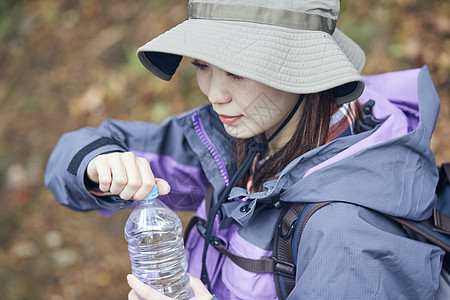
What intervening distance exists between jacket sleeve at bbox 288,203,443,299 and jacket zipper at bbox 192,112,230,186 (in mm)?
614

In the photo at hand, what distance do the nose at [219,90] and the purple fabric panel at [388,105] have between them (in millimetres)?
462

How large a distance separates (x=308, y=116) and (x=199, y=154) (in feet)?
1.92

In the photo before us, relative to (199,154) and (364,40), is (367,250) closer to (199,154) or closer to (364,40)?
(199,154)

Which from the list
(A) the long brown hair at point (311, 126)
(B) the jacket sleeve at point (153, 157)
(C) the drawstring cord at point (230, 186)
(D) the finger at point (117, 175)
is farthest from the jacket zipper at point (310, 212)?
(B) the jacket sleeve at point (153, 157)

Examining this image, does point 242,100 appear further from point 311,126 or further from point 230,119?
point 311,126

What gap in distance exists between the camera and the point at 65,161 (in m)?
1.97

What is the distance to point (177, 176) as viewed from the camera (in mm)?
2262

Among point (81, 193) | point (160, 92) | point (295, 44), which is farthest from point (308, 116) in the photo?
point (160, 92)

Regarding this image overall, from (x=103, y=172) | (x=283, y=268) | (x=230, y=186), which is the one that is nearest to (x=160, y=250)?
(x=230, y=186)

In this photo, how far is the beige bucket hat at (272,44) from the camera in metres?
1.48

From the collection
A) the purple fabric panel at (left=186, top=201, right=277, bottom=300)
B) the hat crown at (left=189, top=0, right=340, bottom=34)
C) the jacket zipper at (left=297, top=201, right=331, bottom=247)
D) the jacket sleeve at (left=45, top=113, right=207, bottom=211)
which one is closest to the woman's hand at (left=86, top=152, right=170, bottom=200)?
the jacket sleeve at (left=45, top=113, right=207, bottom=211)

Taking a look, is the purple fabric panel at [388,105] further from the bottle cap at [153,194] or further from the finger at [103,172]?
the finger at [103,172]

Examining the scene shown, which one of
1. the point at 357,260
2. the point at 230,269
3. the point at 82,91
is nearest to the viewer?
the point at 357,260

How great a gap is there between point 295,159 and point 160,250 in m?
0.87
